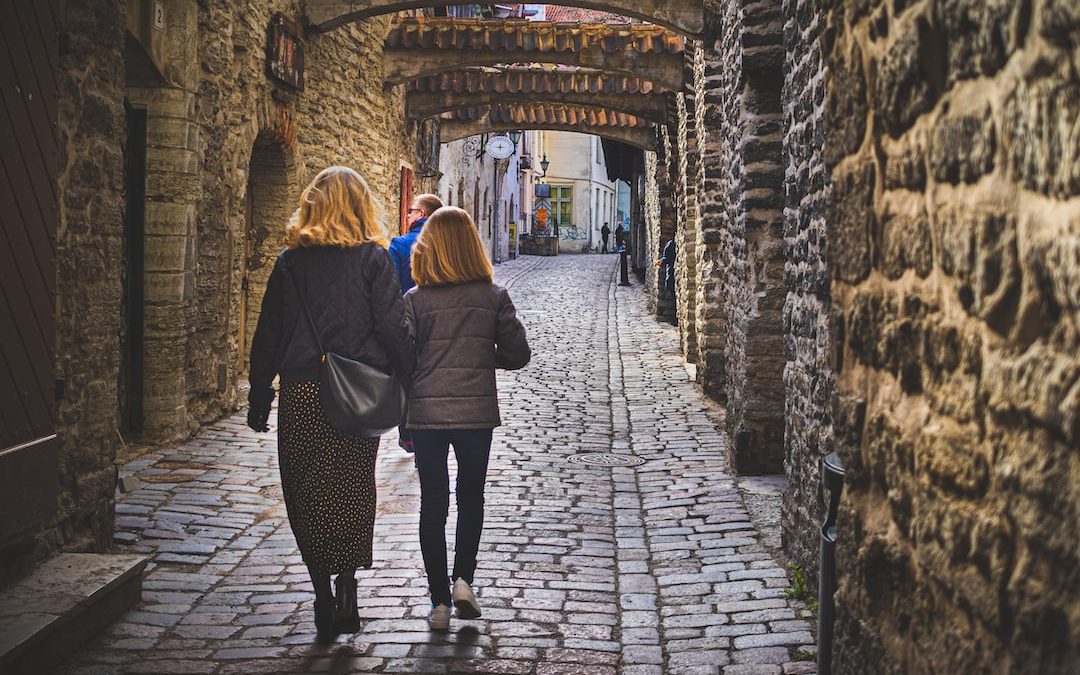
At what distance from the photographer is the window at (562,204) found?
55.3 metres

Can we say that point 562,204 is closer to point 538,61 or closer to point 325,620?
point 538,61

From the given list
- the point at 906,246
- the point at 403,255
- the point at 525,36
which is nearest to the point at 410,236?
the point at 403,255

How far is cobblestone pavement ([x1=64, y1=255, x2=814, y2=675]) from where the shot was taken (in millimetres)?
4055

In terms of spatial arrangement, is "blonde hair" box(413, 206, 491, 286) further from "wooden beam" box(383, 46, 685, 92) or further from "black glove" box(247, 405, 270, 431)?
"wooden beam" box(383, 46, 685, 92)

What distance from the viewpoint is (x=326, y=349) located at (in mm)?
4129

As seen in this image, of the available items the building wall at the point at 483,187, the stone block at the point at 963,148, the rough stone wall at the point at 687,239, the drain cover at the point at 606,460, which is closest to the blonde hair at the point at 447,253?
the stone block at the point at 963,148

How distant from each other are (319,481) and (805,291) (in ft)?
→ 7.37

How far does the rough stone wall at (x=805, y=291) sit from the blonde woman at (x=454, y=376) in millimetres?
1246

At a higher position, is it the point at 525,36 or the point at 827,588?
the point at 525,36

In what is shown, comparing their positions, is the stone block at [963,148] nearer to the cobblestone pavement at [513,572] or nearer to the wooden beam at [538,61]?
the cobblestone pavement at [513,572]

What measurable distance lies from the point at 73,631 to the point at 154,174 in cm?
474

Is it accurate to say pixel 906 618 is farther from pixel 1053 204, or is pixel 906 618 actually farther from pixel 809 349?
pixel 809 349

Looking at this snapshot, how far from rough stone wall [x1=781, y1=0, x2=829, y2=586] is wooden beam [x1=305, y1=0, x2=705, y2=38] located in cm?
619

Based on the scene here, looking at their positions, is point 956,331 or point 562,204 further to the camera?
point 562,204
